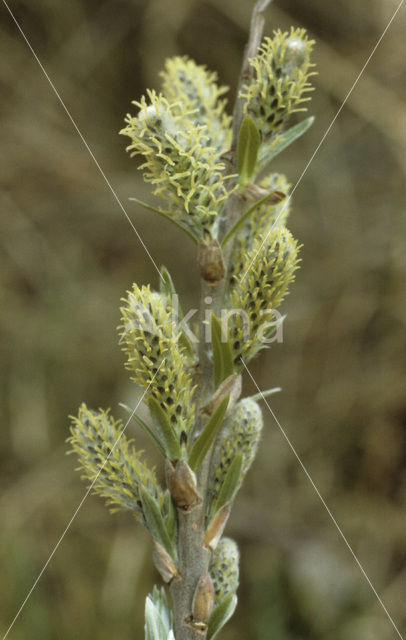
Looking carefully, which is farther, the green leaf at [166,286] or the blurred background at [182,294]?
the blurred background at [182,294]

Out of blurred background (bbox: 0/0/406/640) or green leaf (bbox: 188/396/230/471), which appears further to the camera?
blurred background (bbox: 0/0/406/640)

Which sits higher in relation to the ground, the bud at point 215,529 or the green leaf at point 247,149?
the green leaf at point 247,149

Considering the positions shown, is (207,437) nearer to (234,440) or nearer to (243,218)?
(234,440)

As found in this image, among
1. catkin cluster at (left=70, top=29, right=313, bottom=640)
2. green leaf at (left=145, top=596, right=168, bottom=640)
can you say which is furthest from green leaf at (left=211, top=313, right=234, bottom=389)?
green leaf at (left=145, top=596, right=168, bottom=640)

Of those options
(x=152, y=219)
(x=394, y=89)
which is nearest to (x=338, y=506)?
(x=152, y=219)

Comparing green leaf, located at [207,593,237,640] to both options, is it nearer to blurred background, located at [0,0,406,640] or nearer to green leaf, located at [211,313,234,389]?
green leaf, located at [211,313,234,389]

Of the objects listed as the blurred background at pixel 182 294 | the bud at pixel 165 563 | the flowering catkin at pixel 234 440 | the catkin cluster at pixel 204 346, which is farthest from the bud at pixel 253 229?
the blurred background at pixel 182 294

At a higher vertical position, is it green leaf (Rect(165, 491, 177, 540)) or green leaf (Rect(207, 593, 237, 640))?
green leaf (Rect(165, 491, 177, 540))

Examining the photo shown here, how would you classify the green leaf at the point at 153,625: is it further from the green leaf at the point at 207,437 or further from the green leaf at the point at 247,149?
the green leaf at the point at 247,149
